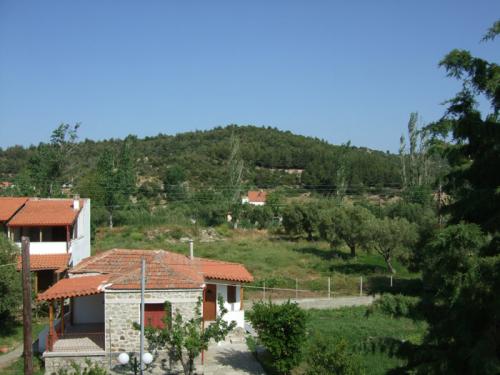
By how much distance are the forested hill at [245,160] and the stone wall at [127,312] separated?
5591 cm

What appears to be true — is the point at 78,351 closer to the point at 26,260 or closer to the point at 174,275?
the point at 174,275

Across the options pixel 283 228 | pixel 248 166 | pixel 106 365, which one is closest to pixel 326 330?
pixel 106 365

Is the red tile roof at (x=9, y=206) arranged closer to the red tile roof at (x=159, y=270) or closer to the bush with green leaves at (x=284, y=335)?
the red tile roof at (x=159, y=270)

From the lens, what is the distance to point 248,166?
109438 mm

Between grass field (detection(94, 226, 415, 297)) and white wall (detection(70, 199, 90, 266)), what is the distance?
8702 mm

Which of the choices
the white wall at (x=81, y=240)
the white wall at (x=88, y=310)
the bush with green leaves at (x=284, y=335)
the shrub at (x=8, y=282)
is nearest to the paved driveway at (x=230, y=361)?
the bush with green leaves at (x=284, y=335)

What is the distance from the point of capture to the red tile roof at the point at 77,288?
17094mm

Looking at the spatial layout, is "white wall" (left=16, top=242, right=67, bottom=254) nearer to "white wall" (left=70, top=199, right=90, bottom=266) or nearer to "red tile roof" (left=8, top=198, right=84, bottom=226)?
"white wall" (left=70, top=199, right=90, bottom=266)

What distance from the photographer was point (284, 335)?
1611 centimetres

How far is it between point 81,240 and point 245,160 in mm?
83655

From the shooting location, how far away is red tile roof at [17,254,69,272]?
24922 mm

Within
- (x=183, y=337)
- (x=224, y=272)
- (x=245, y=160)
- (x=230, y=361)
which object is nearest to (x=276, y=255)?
(x=224, y=272)

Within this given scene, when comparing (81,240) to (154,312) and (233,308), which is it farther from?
(154,312)

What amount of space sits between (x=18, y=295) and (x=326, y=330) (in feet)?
40.6
